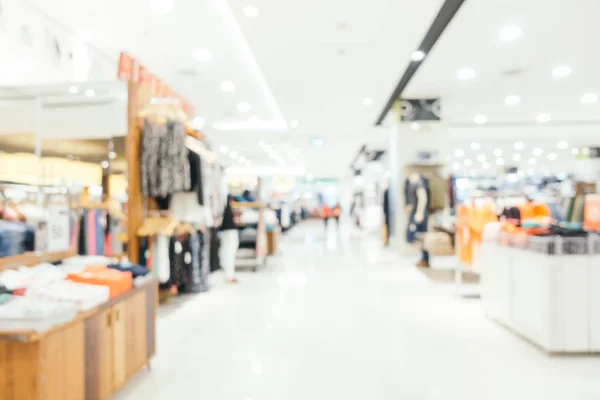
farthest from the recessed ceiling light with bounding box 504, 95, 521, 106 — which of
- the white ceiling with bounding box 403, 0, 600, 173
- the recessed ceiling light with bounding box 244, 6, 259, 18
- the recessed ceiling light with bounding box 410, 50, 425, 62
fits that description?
the recessed ceiling light with bounding box 244, 6, 259, 18

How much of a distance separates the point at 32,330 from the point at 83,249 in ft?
10.7

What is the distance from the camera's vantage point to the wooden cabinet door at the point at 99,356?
247cm

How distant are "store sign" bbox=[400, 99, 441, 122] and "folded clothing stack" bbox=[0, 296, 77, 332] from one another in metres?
9.69

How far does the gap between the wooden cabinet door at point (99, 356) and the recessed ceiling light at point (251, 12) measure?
4.39 metres

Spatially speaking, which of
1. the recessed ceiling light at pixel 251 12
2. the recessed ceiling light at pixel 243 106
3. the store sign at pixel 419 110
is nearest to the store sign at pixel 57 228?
the recessed ceiling light at pixel 251 12

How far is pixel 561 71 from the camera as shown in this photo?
8.48 metres

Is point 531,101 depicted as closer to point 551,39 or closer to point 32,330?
point 551,39

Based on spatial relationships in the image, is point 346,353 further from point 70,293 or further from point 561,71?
point 561,71

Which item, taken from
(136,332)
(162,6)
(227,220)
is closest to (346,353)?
(136,332)

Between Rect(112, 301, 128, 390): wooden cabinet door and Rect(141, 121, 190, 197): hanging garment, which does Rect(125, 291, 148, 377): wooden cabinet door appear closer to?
Rect(112, 301, 128, 390): wooden cabinet door

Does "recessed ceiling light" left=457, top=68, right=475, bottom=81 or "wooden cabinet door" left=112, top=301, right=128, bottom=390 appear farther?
"recessed ceiling light" left=457, top=68, right=475, bottom=81

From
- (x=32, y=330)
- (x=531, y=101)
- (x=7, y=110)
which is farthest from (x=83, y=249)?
(x=531, y=101)

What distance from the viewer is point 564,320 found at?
3.66 m

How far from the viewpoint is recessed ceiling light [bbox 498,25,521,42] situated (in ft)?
20.7
